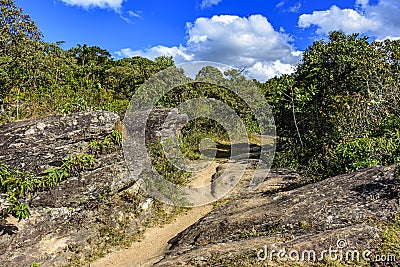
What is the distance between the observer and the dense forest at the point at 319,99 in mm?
10188

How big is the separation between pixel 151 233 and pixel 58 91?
10040mm

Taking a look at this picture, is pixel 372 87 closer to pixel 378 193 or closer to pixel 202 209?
pixel 378 193

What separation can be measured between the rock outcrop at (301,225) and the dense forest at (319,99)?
5.85 ft

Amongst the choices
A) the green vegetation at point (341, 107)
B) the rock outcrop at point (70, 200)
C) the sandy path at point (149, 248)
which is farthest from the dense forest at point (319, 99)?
the sandy path at point (149, 248)

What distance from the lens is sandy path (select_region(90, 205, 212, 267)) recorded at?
26.0 feet

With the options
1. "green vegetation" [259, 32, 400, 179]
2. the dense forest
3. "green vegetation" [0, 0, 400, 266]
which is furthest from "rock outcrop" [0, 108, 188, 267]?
"green vegetation" [259, 32, 400, 179]

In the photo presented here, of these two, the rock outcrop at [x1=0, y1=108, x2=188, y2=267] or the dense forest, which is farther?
the dense forest

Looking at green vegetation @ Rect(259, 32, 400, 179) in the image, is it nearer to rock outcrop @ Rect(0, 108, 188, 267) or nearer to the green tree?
rock outcrop @ Rect(0, 108, 188, 267)

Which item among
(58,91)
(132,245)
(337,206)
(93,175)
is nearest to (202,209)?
(132,245)

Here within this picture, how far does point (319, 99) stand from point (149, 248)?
31.1 ft

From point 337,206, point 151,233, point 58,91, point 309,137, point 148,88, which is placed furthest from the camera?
point 148,88

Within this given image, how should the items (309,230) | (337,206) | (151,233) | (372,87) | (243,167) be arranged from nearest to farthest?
(309,230), (337,206), (151,233), (372,87), (243,167)

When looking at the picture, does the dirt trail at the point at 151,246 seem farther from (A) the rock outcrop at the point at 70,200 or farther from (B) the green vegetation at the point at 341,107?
(B) the green vegetation at the point at 341,107

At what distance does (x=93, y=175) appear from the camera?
943 centimetres
